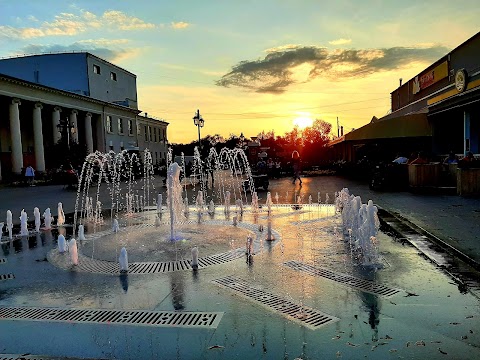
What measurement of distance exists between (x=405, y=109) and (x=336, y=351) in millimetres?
30518

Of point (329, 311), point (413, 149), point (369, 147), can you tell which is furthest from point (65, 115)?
point (329, 311)

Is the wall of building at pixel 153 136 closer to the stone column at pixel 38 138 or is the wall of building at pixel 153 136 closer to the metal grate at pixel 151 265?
the stone column at pixel 38 138

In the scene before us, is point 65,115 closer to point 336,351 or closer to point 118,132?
point 118,132

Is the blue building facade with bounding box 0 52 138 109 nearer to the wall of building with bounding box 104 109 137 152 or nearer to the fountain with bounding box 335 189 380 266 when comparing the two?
the wall of building with bounding box 104 109 137 152

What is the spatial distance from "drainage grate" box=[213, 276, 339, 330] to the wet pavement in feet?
0.10

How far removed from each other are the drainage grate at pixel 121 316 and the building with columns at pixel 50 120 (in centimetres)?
3154

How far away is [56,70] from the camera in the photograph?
48219 millimetres

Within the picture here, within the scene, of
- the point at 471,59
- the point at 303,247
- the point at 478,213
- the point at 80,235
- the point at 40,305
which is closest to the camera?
the point at 40,305

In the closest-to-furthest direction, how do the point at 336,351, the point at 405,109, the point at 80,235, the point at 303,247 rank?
the point at 336,351 < the point at 303,247 < the point at 80,235 < the point at 405,109

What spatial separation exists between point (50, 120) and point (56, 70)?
8049 mm

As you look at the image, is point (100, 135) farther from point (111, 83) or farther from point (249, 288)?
point (249, 288)

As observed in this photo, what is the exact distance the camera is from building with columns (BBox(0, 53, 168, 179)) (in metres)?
34.2

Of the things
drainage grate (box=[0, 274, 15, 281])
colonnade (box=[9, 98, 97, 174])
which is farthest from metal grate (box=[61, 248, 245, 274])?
colonnade (box=[9, 98, 97, 174])

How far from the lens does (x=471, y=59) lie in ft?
62.3
